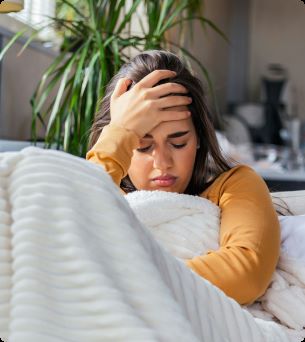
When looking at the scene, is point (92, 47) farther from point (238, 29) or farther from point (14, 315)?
point (238, 29)

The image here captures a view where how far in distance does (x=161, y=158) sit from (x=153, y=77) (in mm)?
144

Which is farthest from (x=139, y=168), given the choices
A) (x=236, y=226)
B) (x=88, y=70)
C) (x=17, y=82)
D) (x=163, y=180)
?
(x=17, y=82)

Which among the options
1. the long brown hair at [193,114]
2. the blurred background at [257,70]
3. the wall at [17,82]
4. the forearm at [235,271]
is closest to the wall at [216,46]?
the blurred background at [257,70]

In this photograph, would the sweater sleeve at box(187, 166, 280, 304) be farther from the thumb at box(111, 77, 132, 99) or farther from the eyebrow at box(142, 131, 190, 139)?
the thumb at box(111, 77, 132, 99)

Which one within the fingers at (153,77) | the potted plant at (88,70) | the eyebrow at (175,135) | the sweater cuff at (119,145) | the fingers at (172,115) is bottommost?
the potted plant at (88,70)

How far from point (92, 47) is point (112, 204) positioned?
6.16ft

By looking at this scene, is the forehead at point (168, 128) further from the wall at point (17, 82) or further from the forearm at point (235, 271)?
the wall at point (17, 82)

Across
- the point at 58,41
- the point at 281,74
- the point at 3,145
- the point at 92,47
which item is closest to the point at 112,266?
the point at 3,145

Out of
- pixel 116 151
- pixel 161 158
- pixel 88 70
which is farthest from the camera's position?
pixel 88 70

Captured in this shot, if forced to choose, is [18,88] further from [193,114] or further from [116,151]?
[116,151]

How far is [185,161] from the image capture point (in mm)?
1439

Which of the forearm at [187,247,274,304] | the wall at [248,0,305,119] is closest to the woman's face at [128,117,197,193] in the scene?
the forearm at [187,247,274,304]

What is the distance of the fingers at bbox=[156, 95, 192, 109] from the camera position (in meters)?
1.36

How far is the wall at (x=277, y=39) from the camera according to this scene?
11.4 m
